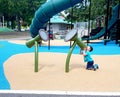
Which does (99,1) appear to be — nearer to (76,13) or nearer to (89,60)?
(76,13)

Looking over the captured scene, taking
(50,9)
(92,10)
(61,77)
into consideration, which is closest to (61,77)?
(61,77)

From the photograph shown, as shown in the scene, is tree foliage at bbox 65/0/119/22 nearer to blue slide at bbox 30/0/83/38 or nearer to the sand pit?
blue slide at bbox 30/0/83/38

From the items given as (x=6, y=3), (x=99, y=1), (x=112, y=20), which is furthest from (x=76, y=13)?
(x=112, y=20)

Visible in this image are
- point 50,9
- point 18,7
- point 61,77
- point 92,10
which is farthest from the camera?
point 18,7

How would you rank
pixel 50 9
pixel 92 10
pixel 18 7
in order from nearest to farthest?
pixel 50 9 → pixel 92 10 → pixel 18 7

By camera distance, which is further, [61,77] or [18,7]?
[18,7]

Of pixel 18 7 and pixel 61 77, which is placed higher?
pixel 18 7

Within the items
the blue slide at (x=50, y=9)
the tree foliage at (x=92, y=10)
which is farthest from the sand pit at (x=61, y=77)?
the tree foliage at (x=92, y=10)

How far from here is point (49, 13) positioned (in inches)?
669

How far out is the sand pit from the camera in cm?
717

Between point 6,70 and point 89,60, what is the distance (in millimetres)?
2880

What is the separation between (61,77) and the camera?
8.43m

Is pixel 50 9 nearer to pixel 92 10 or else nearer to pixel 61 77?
pixel 61 77

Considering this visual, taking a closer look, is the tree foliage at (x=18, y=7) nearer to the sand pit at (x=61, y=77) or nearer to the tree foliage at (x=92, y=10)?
the tree foliage at (x=92, y=10)
